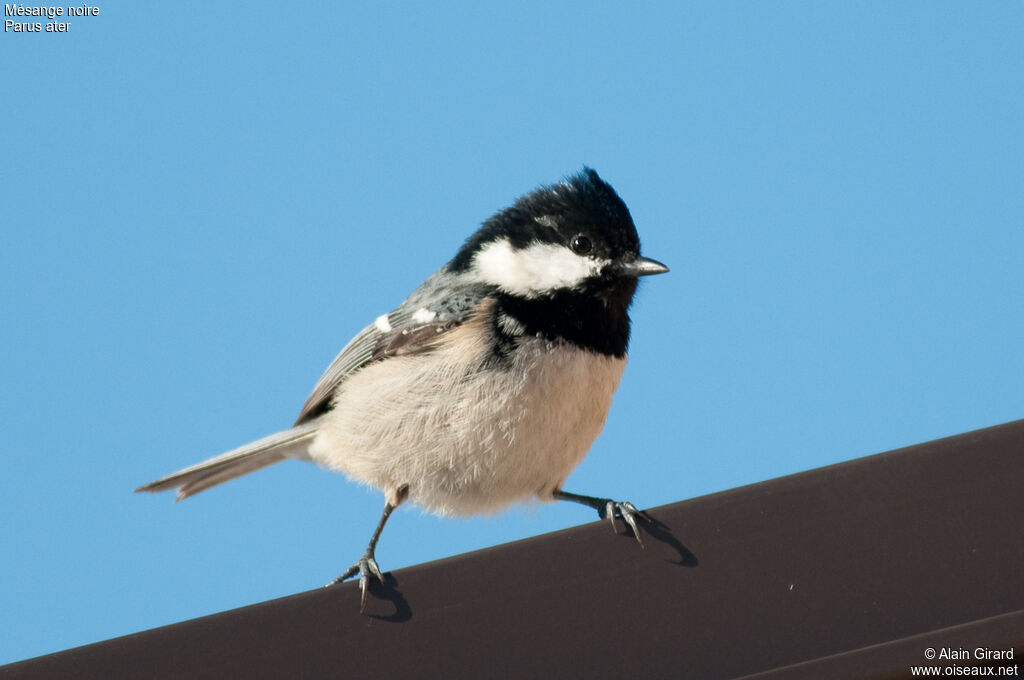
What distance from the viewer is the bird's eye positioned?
3.05 m

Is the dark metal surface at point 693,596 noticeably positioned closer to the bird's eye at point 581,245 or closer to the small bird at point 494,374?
the small bird at point 494,374

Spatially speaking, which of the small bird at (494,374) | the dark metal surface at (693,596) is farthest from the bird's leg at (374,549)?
the dark metal surface at (693,596)

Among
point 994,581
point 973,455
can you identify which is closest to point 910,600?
point 994,581

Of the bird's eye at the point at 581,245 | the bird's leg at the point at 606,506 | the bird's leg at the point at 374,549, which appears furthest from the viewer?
the bird's eye at the point at 581,245

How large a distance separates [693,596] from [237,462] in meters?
2.14

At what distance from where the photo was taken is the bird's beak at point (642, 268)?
3.00 meters

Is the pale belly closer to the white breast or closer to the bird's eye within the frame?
the white breast

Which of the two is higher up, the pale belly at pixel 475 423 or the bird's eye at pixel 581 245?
the bird's eye at pixel 581 245

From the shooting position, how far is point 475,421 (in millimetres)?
2691

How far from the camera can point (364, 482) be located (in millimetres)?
3088

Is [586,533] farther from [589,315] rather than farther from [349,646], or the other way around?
[589,315]

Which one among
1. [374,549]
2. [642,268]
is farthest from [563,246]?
[374,549]

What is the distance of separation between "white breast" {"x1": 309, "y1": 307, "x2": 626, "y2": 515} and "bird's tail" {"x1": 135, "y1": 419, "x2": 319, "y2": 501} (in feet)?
1.13

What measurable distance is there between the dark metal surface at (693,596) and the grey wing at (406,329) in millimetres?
1381
